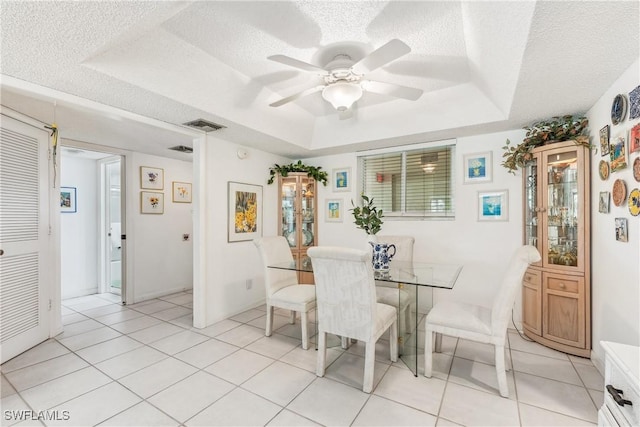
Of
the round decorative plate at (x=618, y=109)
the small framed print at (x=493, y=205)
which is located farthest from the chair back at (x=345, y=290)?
the small framed print at (x=493, y=205)

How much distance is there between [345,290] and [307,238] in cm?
244

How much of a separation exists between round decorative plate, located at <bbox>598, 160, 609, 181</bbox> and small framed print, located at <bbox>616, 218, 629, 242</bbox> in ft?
1.25

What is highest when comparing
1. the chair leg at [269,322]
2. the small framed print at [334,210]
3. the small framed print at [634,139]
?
the small framed print at [634,139]

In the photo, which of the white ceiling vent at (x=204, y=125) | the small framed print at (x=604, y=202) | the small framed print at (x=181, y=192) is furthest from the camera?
the small framed print at (x=181, y=192)

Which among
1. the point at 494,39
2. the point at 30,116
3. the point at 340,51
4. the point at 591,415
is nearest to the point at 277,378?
the point at 591,415

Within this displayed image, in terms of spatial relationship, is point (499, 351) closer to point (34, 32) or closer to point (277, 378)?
point (277, 378)

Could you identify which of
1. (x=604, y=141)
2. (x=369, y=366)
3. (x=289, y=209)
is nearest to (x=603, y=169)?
(x=604, y=141)

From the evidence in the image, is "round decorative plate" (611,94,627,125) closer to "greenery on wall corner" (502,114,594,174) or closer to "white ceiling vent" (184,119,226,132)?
"greenery on wall corner" (502,114,594,174)

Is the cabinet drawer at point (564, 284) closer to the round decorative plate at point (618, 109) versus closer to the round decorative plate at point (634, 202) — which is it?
the round decorative plate at point (634, 202)

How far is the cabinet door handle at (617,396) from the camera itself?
41.9 inches

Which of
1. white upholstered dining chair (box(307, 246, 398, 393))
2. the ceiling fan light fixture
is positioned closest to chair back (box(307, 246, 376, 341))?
white upholstered dining chair (box(307, 246, 398, 393))

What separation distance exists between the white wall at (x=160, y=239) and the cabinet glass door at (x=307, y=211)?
2141mm

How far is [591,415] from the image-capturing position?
5.83 ft

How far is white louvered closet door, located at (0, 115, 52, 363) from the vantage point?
2447 mm
